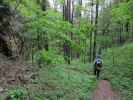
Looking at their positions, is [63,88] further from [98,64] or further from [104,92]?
[98,64]

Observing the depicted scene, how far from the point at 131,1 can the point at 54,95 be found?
9.14 metres

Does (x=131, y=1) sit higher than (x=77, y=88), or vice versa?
(x=131, y=1)

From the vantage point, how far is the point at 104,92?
12219 millimetres

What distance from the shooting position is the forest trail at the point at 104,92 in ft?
36.5

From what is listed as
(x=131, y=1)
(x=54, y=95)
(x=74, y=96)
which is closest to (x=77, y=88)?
(x=74, y=96)

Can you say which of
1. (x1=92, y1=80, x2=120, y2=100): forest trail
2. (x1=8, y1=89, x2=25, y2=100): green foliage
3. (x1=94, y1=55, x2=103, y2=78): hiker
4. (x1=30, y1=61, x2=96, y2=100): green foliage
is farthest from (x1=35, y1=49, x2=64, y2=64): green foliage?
(x1=8, y1=89, x2=25, y2=100): green foliage

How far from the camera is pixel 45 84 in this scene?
10.5 m

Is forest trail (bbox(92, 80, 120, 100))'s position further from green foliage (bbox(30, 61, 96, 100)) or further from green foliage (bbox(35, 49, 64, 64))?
green foliage (bbox(35, 49, 64, 64))

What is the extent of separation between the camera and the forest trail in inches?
438

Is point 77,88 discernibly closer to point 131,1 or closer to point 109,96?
point 109,96

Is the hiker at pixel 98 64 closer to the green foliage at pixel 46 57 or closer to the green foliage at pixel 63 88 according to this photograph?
the green foliage at pixel 63 88

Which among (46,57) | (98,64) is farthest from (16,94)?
(98,64)

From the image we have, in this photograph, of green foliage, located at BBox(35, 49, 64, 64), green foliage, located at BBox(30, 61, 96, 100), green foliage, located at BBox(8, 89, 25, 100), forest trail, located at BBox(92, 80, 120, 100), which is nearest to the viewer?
green foliage, located at BBox(8, 89, 25, 100)

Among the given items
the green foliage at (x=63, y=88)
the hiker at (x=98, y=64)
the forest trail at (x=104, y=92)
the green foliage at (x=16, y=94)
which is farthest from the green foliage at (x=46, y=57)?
the green foliage at (x=16, y=94)
